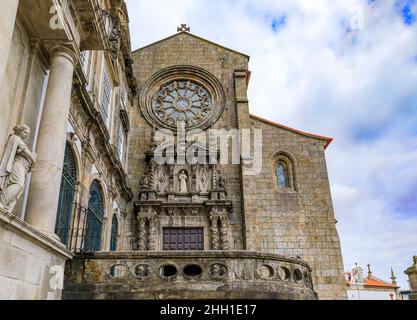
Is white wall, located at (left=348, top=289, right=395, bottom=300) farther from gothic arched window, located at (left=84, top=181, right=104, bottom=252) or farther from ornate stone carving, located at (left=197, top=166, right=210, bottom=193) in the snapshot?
gothic arched window, located at (left=84, top=181, right=104, bottom=252)

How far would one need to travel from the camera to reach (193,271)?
7.44 meters

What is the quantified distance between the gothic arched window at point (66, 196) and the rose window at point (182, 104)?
8662 millimetres

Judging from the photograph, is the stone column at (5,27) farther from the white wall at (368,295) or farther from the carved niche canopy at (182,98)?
the white wall at (368,295)

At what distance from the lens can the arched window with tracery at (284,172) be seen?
16641mm

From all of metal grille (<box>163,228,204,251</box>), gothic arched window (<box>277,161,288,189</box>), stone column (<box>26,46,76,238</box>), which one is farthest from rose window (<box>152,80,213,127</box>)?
stone column (<box>26,46,76,238</box>)

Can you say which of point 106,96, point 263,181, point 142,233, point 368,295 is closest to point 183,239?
point 142,233

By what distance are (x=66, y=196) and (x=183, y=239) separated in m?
6.98

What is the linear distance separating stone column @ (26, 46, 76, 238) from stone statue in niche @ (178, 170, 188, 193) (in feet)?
31.3

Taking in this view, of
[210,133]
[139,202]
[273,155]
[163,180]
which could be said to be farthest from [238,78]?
[139,202]

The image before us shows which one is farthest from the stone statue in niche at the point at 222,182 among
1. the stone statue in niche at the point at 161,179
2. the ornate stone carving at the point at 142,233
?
the ornate stone carving at the point at 142,233

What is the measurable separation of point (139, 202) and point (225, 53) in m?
9.21

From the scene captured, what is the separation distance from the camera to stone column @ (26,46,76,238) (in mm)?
5992
